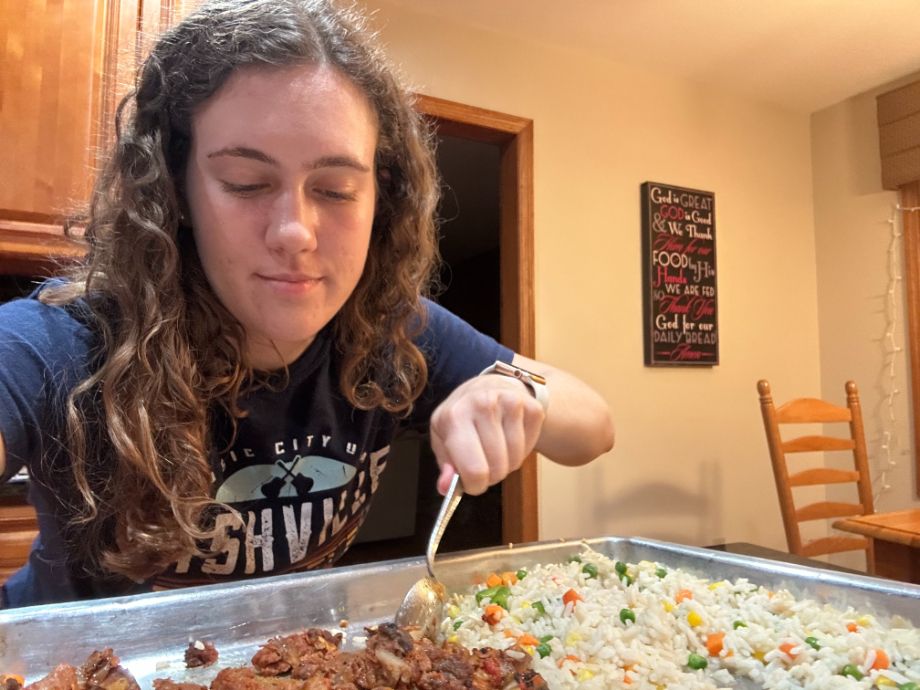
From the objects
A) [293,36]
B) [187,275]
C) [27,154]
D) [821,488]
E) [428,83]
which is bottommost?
[821,488]

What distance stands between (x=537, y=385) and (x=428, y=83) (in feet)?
5.98

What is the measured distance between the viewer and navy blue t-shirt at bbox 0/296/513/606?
859 millimetres

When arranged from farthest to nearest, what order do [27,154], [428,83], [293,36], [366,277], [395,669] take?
[428,83], [27,154], [366,277], [293,36], [395,669]

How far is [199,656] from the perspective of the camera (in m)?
0.78

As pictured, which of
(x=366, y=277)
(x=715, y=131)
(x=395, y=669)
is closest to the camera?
(x=395, y=669)

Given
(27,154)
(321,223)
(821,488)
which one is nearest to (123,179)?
(321,223)

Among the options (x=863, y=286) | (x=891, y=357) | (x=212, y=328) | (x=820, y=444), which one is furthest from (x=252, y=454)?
(x=863, y=286)

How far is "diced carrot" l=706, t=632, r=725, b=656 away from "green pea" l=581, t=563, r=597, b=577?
24 cm

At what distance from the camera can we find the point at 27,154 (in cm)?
174

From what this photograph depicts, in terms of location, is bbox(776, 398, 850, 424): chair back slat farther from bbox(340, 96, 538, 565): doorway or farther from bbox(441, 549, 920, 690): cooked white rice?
bbox(441, 549, 920, 690): cooked white rice

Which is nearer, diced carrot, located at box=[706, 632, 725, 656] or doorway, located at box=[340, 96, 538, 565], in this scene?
diced carrot, located at box=[706, 632, 725, 656]

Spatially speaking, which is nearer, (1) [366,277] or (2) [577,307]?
(1) [366,277]

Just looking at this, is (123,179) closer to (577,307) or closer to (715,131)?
(577,307)

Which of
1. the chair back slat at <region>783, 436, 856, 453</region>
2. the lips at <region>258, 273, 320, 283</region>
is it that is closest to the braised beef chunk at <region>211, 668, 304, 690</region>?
the lips at <region>258, 273, 320, 283</region>
